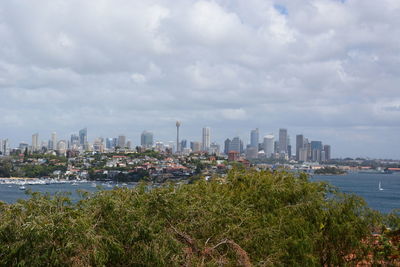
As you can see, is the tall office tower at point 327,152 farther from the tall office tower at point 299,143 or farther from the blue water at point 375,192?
the blue water at point 375,192

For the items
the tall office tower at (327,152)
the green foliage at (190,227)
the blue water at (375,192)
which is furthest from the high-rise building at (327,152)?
the green foliage at (190,227)

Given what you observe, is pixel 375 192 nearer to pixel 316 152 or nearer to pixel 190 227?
pixel 190 227

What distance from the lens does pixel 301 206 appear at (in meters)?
13.3

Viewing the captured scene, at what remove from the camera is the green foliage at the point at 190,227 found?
8414 mm

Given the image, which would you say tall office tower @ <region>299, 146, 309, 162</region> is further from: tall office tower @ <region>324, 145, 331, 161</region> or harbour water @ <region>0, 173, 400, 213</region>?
harbour water @ <region>0, 173, 400, 213</region>

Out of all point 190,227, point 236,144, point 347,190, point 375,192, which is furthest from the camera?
point 236,144

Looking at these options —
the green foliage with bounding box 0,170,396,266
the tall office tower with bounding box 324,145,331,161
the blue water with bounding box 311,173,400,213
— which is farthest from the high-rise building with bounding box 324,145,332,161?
the green foliage with bounding box 0,170,396,266

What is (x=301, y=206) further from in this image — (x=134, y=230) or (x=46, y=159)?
(x=46, y=159)

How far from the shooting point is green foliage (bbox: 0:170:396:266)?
841 cm

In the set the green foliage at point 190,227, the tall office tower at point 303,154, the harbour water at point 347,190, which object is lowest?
the harbour water at point 347,190

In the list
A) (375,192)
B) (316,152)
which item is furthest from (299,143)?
(375,192)

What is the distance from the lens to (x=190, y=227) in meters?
10.5

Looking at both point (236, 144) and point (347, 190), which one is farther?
point (236, 144)

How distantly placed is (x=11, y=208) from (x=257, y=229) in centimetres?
482
